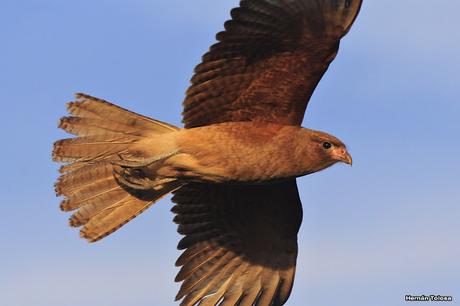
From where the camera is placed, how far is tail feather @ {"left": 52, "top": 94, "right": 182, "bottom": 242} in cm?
1278

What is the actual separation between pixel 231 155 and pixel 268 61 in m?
1.17

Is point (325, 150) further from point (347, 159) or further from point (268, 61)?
point (268, 61)

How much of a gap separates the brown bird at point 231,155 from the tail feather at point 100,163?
0.01 meters

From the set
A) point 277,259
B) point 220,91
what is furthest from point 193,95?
point 277,259

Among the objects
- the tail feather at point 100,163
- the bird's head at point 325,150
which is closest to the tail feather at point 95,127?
the tail feather at point 100,163

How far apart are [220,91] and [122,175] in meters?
1.78

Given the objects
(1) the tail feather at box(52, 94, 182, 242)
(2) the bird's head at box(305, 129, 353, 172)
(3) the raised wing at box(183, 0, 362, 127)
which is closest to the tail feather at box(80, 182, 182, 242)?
(1) the tail feather at box(52, 94, 182, 242)

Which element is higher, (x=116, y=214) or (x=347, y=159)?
(x=347, y=159)

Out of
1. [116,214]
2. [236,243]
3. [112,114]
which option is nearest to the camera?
[112,114]

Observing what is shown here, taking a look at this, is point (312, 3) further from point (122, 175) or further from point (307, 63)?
point (122, 175)

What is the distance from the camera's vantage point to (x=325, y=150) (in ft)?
41.3

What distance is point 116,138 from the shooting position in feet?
42.1

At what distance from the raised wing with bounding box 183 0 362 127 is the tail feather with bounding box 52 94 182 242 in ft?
2.37

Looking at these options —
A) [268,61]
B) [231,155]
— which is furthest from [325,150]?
[268,61]
